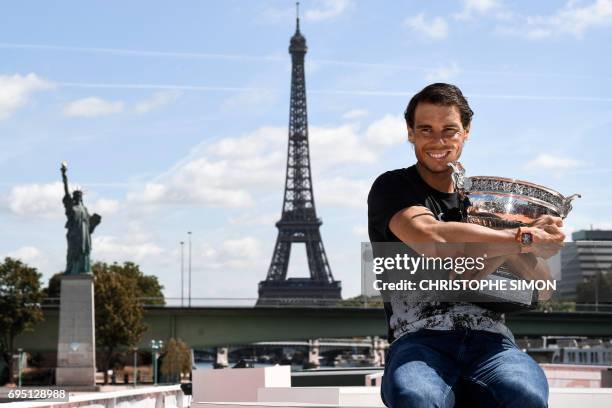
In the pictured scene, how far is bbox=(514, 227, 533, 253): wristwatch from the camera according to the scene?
4059mm

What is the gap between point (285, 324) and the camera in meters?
84.1

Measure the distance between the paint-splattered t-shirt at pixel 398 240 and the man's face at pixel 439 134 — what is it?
11 cm

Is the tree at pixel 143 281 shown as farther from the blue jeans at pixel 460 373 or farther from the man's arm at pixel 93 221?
the blue jeans at pixel 460 373

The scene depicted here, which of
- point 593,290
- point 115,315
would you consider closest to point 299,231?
point 115,315

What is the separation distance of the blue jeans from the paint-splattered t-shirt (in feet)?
0.14

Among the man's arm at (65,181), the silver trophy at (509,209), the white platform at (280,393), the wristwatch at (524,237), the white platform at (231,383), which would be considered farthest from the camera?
the man's arm at (65,181)

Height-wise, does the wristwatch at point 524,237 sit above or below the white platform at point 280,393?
above

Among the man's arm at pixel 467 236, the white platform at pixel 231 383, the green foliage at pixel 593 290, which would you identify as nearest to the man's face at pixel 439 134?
the man's arm at pixel 467 236

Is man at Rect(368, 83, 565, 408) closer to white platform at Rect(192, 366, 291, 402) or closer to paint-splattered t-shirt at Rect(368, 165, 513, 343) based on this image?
paint-splattered t-shirt at Rect(368, 165, 513, 343)

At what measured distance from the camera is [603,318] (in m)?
84.8

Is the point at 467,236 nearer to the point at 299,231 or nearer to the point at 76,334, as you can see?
the point at 76,334

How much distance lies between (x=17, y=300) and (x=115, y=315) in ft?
25.2

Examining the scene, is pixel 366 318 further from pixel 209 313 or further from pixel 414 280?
pixel 414 280

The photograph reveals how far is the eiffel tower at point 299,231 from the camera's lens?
148 m
